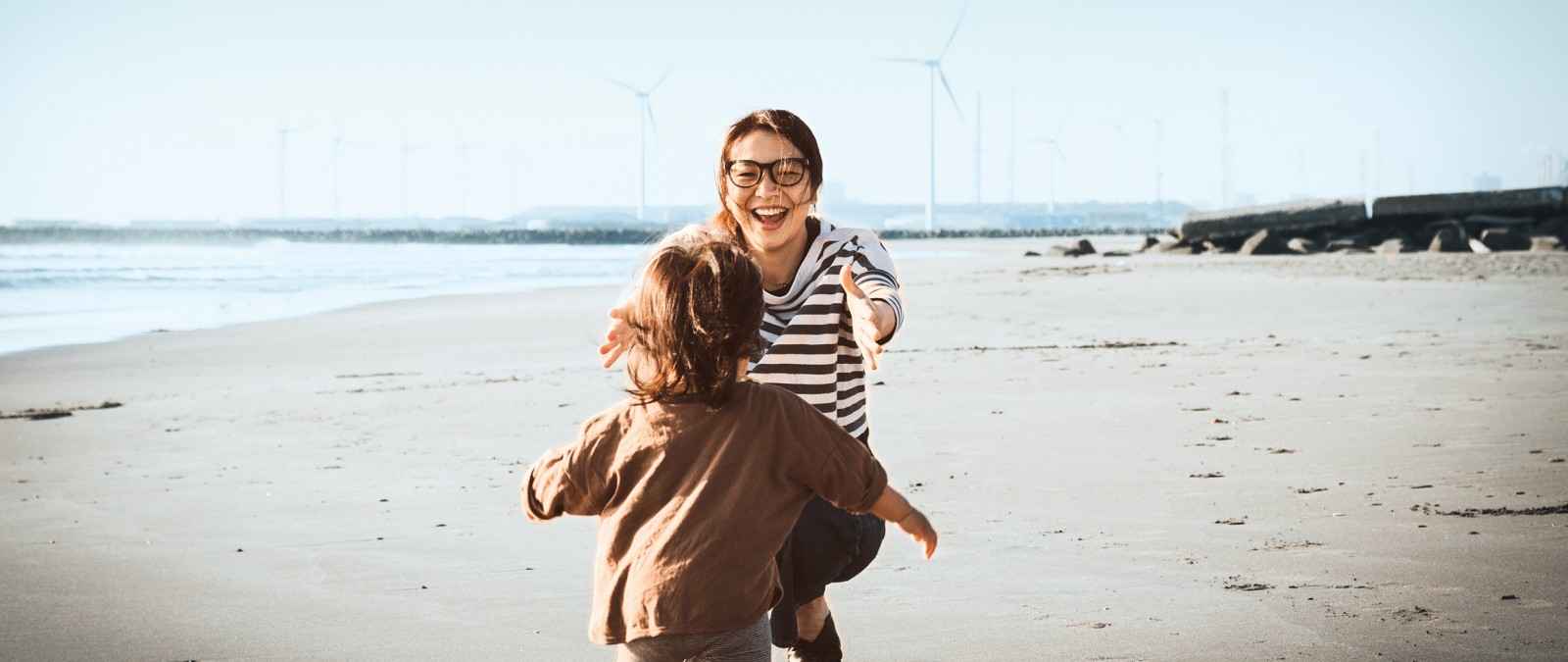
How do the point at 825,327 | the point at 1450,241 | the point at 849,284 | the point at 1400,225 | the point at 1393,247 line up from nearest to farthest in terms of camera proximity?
1. the point at 849,284
2. the point at 825,327
3. the point at 1450,241
4. the point at 1393,247
5. the point at 1400,225

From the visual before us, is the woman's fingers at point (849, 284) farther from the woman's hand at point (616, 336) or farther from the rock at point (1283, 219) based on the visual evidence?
the rock at point (1283, 219)

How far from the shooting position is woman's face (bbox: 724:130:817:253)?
3180mm

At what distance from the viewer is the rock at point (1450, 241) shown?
20250 millimetres

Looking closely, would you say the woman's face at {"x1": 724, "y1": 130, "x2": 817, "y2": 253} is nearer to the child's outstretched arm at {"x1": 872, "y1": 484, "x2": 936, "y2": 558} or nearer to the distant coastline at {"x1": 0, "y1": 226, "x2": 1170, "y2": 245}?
the child's outstretched arm at {"x1": 872, "y1": 484, "x2": 936, "y2": 558}

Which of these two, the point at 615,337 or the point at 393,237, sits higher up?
the point at 393,237

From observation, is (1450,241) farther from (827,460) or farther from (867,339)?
(827,460)

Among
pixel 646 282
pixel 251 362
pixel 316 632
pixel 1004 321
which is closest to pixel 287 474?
pixel 316 632

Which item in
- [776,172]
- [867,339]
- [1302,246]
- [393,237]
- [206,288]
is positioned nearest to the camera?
[867,339]

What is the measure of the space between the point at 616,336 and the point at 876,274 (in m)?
0.61

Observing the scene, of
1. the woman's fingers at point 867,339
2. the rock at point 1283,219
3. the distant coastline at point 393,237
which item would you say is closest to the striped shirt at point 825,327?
the woman's fingers at point 867,339

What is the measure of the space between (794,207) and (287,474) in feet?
12.1

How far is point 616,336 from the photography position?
9.25ft

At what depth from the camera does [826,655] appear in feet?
10.7

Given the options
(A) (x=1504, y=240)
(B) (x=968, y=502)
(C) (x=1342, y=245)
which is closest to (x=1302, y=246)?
(C) (x=1342, y=245)
